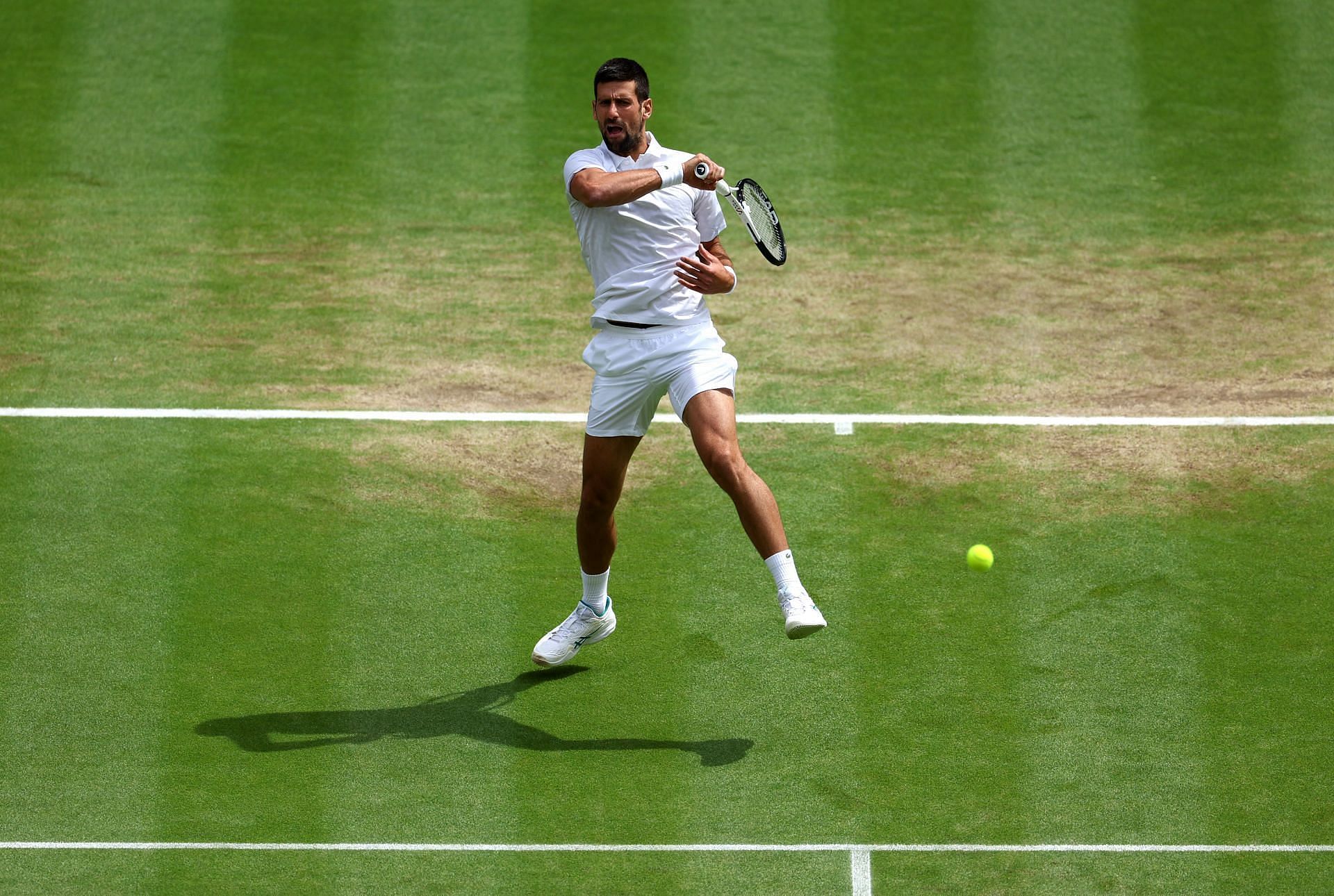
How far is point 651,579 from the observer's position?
27.4ft

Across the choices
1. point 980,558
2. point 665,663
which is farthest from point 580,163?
point 980,558

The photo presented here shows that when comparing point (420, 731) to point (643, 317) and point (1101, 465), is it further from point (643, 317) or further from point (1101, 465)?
point (1101, 465)

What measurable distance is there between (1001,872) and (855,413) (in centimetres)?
420

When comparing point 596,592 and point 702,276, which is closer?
point 702,276

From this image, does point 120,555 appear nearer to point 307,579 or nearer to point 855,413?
point 307,579

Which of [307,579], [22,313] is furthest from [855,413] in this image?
[22,313]

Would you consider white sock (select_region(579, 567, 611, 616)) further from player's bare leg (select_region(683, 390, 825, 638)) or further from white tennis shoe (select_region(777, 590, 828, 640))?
white tennis shoe (select_region(777, 590, 828, 640))

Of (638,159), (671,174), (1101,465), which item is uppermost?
(671,174)

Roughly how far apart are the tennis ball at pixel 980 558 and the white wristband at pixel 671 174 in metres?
2.33

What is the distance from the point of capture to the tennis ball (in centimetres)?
794

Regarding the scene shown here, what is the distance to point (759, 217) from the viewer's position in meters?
7.60

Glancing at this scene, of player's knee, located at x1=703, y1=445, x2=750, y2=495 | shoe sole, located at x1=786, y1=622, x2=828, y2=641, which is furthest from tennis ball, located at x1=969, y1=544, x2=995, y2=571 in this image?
player's knee, located at x1=703, y1=445, x2=750, y2=495

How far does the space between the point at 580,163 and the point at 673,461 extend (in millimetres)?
2789

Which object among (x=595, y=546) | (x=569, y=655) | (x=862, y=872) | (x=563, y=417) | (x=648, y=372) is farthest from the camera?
(x=563, y=417)
